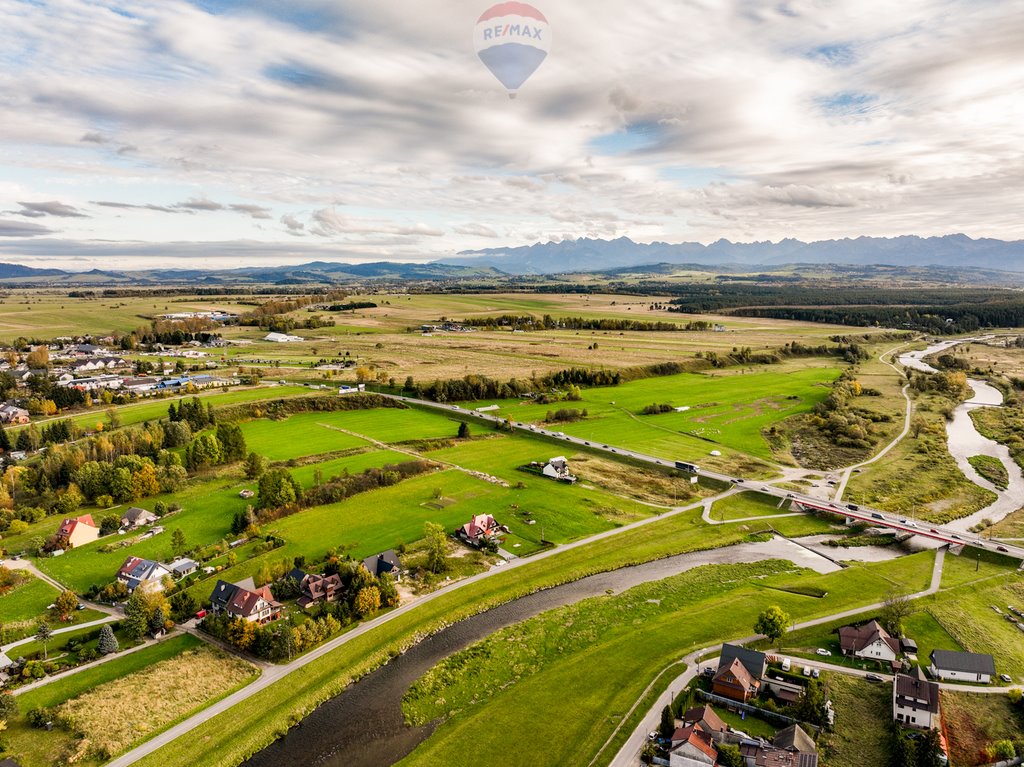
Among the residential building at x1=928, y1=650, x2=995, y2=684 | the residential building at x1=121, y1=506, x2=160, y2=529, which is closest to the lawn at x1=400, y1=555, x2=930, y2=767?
the residential building at x1=928, y1=650, x2=995, y2=684

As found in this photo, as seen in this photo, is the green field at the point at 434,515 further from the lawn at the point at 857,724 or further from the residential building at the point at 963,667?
the residential building at the point at 963,667

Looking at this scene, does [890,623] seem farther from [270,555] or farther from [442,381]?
[442,381]

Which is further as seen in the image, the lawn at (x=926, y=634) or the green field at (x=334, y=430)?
the green field at (x=334, y=430)

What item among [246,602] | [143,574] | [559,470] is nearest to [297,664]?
[246,602]

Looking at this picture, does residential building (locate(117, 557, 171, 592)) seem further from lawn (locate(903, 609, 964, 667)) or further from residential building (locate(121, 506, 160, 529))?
lawn (locate(903, 609, 964, 667))

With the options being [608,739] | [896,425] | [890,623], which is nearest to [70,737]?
[608,739]

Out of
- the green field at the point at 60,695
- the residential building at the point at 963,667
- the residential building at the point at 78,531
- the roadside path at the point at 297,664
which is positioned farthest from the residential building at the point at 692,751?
the residential building at the point at 78,531
